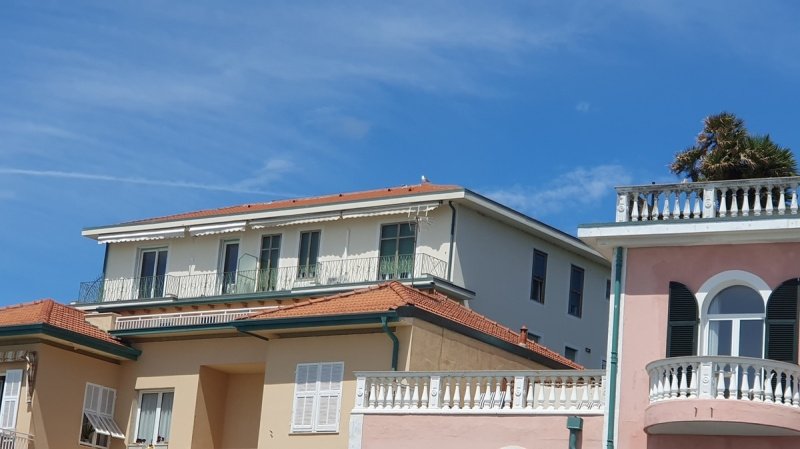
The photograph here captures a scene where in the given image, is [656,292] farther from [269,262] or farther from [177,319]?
[269,262]

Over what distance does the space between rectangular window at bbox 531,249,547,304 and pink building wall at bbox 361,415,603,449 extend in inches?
611

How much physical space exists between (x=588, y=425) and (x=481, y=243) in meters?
15.8

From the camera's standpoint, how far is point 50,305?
4084 cm

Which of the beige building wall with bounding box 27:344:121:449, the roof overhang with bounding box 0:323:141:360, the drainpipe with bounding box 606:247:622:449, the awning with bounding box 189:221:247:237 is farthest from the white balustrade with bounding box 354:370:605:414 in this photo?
the awning with bounding box 189:221:247:237

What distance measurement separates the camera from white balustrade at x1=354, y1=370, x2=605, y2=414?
30484mm

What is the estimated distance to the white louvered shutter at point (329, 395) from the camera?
34719 mm

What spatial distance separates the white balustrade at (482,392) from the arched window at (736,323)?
2.27 meters

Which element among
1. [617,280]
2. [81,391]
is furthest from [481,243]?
[617,280]

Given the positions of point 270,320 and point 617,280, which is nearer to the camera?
point 617,280

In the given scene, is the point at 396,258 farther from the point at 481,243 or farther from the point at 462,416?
the point at 462,416

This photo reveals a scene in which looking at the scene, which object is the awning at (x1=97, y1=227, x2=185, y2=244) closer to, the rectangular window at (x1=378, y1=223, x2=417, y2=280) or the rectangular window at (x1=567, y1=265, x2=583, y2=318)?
the rectangular window at (x1=378, y1=223, x2=417, y2=280)

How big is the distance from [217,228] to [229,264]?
46.8 inches

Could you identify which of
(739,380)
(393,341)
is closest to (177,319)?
(393,341)

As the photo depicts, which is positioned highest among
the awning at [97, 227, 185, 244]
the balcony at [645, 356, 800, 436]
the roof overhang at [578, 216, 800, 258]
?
the awning at [97, 227, 185, 244]
